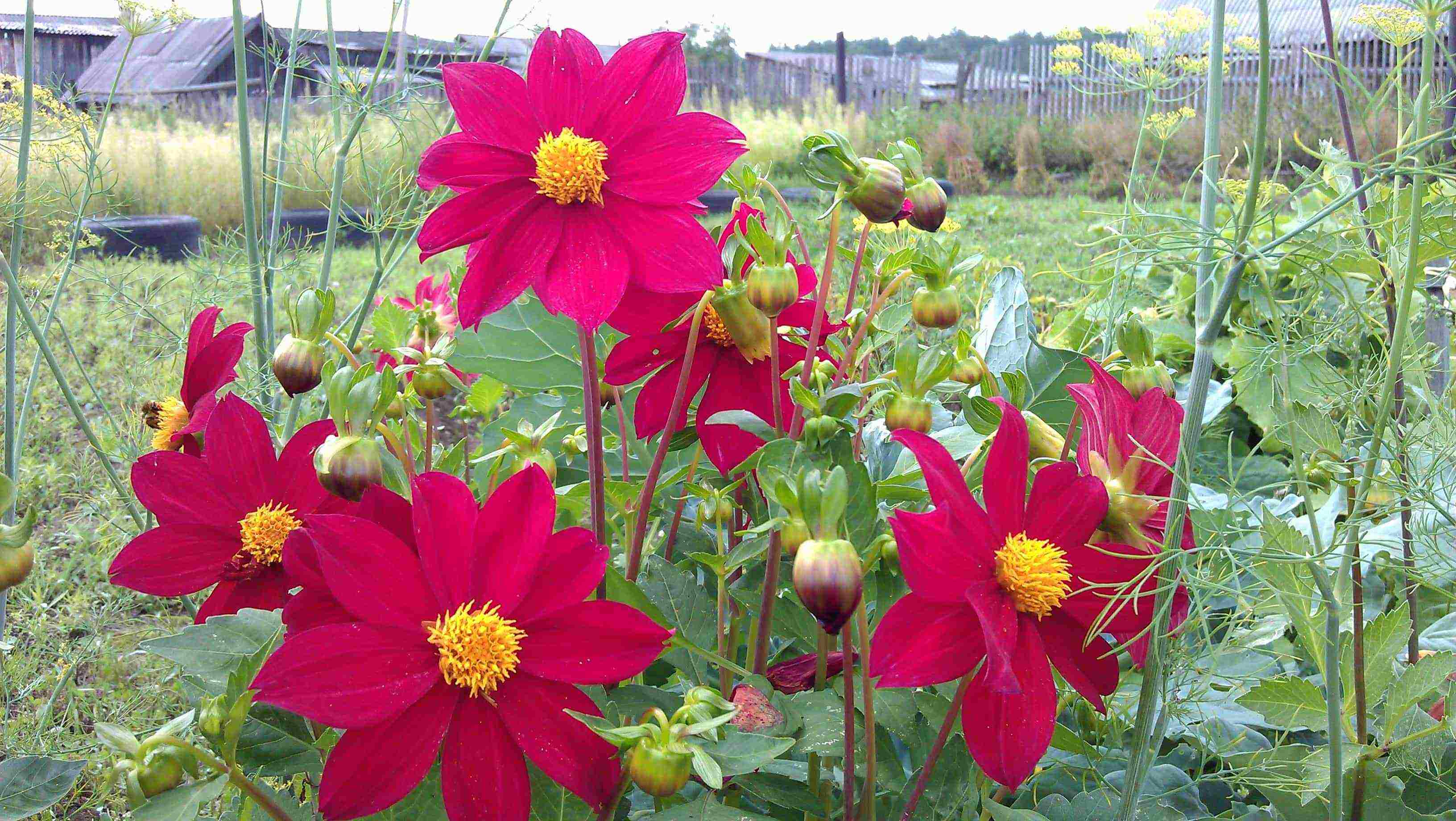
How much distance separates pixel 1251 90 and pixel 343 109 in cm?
983

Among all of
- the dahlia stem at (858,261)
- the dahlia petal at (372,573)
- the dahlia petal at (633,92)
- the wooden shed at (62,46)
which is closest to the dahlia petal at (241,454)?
the dahlia petal at (372,573)

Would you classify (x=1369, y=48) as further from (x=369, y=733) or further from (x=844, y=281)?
(x=369, y=733)

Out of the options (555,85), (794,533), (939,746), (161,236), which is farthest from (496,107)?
(161,236)

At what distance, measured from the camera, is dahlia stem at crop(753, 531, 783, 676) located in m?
0.49

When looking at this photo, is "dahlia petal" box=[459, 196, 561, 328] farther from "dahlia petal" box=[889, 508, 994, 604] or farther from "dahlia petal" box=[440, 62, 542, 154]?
"dahlia petal" box=[889, 508, 994, 604]

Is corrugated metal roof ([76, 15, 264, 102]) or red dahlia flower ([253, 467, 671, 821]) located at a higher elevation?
corrugated metal roof ([76, 15, 264, 102])

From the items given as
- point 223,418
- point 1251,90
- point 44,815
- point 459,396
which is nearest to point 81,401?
point 459,396

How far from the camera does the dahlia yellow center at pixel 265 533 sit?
1.67 ft

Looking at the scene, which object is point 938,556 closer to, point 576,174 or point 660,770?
point 660,770

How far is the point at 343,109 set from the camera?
3.06ft

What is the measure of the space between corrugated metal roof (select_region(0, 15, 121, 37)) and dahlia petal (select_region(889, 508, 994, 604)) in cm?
76

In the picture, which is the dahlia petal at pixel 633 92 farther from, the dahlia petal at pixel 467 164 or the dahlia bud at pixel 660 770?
the dahlia bud at pixel 660 770

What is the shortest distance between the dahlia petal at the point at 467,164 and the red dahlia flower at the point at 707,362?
79 millimetres

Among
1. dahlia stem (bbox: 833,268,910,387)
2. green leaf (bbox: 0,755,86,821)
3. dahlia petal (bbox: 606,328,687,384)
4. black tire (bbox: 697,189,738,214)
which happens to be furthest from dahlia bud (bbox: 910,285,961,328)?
black tire (bbox: 697,189,738,214)
